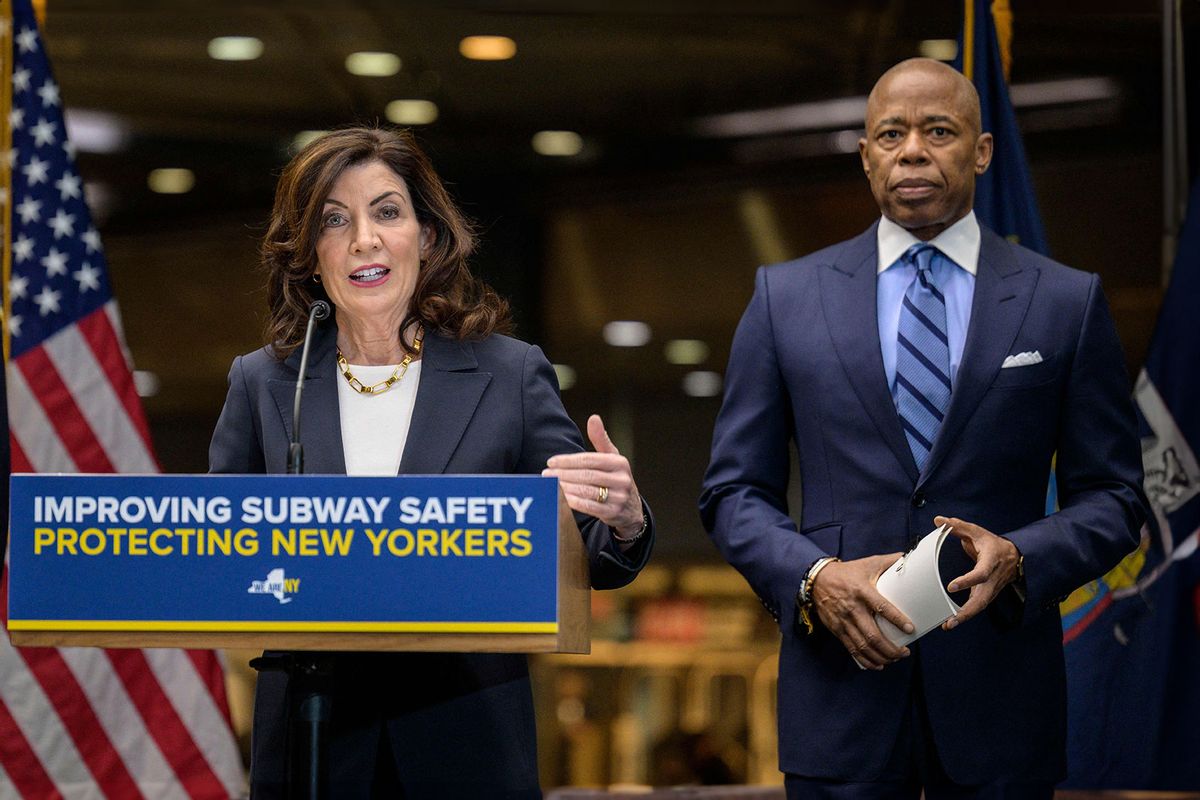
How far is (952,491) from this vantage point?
2.70 m

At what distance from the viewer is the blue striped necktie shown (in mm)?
2742

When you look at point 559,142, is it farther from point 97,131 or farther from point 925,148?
point 925,148

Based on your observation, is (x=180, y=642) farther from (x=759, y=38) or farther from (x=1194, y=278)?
(x=759, y=38)

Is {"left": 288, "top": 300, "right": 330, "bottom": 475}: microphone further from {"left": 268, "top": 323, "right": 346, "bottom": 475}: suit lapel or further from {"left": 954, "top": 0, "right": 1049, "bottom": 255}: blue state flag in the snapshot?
{"left": 954, "top": 0, "right": 1049, "bottom": 255}: blue state flag

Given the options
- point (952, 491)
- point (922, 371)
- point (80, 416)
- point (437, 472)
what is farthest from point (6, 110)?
point (952, 491)

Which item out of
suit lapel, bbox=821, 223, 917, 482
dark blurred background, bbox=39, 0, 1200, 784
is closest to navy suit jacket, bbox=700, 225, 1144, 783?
suit lapel, bbox=821, 223, 917, 482

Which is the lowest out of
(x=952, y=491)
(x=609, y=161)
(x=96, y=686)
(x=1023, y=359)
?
(x=96, y=686)

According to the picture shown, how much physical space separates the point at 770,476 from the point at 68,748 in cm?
233

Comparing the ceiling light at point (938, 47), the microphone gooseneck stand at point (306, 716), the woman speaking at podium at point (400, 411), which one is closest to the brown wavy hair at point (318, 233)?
the woman speaking at podium at point (400, 411)

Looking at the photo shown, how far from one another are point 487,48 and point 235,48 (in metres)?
0.83

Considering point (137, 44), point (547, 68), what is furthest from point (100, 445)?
point (547, 68)

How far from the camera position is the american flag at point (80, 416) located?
4348 mm

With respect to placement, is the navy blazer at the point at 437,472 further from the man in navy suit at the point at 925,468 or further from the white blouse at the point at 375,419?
the man in navy suit at the point at 925,468

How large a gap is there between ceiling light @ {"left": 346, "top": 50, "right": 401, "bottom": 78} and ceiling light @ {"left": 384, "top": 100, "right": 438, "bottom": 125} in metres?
0.10
